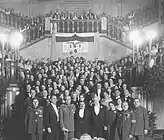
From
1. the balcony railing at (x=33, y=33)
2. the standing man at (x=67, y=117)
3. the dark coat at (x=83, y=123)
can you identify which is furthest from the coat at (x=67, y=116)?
the balcony railing at (x=33, y=33)

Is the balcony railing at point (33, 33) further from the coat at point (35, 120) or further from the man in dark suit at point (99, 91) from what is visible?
the coat at point (35, 120)

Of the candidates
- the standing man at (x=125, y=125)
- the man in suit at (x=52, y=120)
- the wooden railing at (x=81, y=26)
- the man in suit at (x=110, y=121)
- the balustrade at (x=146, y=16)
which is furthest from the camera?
the wooden railing at (x=81, y=26)

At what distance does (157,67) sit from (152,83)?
1.52 feet

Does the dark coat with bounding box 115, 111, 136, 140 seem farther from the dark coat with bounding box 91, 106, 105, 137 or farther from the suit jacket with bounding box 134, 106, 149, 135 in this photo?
the dark coat with bounding box 91, 106, 105, 137

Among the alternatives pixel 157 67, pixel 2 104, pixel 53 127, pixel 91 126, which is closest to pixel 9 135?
pixel 2 104

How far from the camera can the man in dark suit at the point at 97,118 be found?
26.0ft

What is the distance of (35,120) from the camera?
816cm

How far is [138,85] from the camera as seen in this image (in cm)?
1087

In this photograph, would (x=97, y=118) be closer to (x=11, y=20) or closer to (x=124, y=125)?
(x=124, y=125)

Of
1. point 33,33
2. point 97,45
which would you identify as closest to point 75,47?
point 97,45

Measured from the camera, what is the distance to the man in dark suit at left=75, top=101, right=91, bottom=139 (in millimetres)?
7957

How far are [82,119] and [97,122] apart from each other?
13.1 inches

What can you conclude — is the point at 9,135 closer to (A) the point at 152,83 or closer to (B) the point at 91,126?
(B) the point at 91,126

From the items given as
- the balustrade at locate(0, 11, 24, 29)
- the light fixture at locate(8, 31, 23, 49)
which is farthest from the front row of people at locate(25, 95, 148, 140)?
the balustrade at locate(0, 11, 24, 29)
